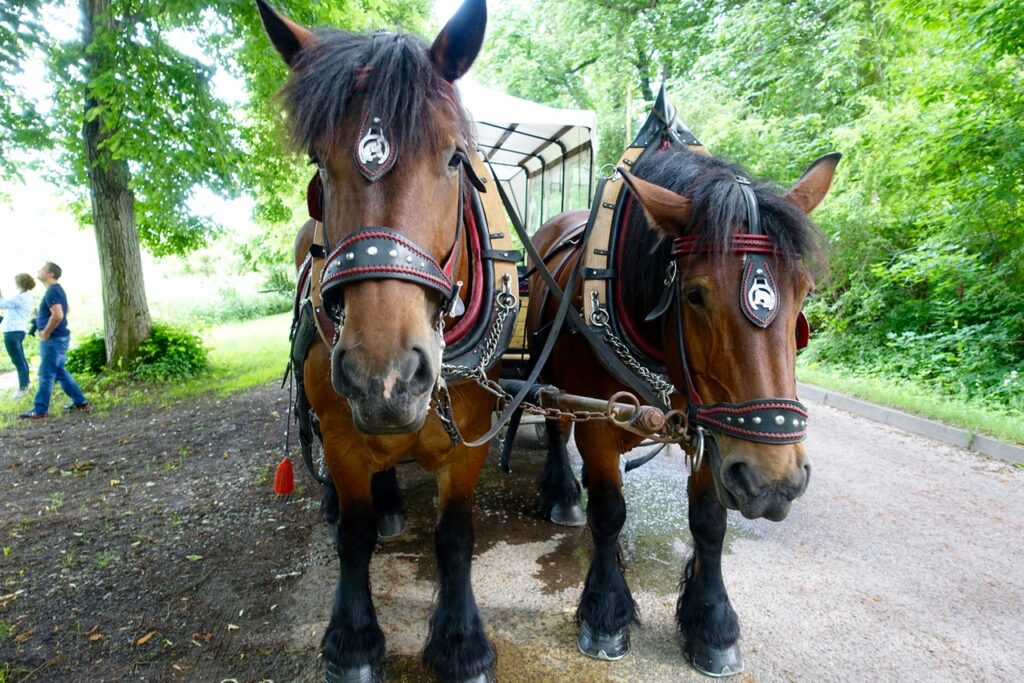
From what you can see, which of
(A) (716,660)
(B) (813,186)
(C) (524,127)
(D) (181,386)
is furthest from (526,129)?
(D) (181,386)

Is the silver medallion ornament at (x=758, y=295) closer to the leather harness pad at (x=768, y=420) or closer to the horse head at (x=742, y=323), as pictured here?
the horse head at (x=742, y=323)

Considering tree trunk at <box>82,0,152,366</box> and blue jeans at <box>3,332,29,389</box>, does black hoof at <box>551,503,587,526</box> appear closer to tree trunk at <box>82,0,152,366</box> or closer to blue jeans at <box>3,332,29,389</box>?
tree trunk at <box>82,0,152,366</box>

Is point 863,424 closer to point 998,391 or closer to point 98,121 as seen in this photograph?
point 998,391

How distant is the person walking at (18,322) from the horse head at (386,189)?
297 inches

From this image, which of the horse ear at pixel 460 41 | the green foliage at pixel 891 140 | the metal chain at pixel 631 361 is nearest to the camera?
the horse ear at pixel 460 41

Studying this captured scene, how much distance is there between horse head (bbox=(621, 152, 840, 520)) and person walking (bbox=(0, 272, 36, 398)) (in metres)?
8.33

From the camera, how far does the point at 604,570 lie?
2.38 metres

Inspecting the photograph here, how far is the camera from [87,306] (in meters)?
18.0

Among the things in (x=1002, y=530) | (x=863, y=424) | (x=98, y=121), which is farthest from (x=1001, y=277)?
(x=98, y=121)

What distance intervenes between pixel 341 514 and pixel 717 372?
1.55 m

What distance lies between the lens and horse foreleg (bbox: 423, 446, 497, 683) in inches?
83.6

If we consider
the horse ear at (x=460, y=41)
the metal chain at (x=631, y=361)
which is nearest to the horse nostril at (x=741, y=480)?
the metal chain at (x=631, y=361)

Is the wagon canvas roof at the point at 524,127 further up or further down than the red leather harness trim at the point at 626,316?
further up

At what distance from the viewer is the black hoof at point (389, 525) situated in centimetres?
329
